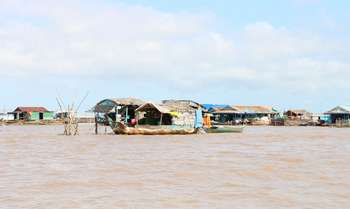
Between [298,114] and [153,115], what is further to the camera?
[298,114]

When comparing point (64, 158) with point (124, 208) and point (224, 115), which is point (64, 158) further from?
point (224, 115)

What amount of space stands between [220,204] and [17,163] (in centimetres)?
628

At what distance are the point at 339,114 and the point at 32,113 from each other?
27.9 meters

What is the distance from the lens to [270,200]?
7191 millimetres

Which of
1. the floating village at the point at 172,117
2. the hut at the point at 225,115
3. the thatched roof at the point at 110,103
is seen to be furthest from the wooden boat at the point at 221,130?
the hut at the point at 225,115

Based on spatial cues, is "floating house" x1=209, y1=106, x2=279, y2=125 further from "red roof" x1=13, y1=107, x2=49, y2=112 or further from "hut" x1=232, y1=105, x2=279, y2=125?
"red roof" x1=13, y1=107, x2=49, y2=112

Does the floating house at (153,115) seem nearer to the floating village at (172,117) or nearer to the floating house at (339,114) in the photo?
the floating village at (172,117)

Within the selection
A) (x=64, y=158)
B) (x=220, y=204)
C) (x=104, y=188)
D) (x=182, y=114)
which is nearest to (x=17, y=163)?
(x=64, y=158)

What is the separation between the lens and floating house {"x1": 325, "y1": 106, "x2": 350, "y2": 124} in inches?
1732

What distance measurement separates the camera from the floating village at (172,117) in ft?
80.1

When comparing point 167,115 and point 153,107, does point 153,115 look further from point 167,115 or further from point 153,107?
point 153,107

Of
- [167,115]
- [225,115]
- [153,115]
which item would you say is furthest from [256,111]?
[167,115]

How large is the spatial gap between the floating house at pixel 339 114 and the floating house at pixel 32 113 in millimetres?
26178

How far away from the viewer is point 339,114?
4478cm
